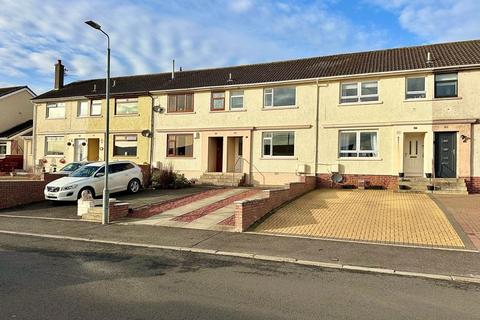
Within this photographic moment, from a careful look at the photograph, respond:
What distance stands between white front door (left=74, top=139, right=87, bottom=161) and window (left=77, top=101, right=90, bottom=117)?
188 centimetres

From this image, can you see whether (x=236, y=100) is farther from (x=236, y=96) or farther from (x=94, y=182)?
(x=94, y=182)

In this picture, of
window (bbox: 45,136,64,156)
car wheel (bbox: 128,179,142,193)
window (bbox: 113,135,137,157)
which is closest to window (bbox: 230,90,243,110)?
window (bbox: 113,135,137,157)

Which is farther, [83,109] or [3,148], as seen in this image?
[3,148]

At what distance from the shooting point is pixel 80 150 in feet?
92.5

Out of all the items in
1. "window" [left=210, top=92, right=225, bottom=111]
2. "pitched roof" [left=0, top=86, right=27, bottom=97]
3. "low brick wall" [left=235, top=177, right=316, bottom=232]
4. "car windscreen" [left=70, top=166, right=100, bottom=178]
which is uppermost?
"pitched roof" [left=0, top=86, right=27, bottom=97]

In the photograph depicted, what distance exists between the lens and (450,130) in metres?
18.2

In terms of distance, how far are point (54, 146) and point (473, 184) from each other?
2699cm

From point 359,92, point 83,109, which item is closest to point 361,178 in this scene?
point 359,92

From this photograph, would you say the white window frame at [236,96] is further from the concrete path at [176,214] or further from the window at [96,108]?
the window at [96,108]

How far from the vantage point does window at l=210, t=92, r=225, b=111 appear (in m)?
23.5

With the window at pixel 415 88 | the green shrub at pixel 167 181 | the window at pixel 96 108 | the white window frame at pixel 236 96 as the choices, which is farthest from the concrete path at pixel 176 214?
the window at pixel 96 108

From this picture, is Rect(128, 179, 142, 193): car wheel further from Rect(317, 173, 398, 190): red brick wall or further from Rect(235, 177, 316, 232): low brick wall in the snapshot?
Rect(317, 173, 398, 190): red brick wall

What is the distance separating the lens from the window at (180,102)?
80.5 ft

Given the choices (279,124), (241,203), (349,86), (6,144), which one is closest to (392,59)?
(349,86)
